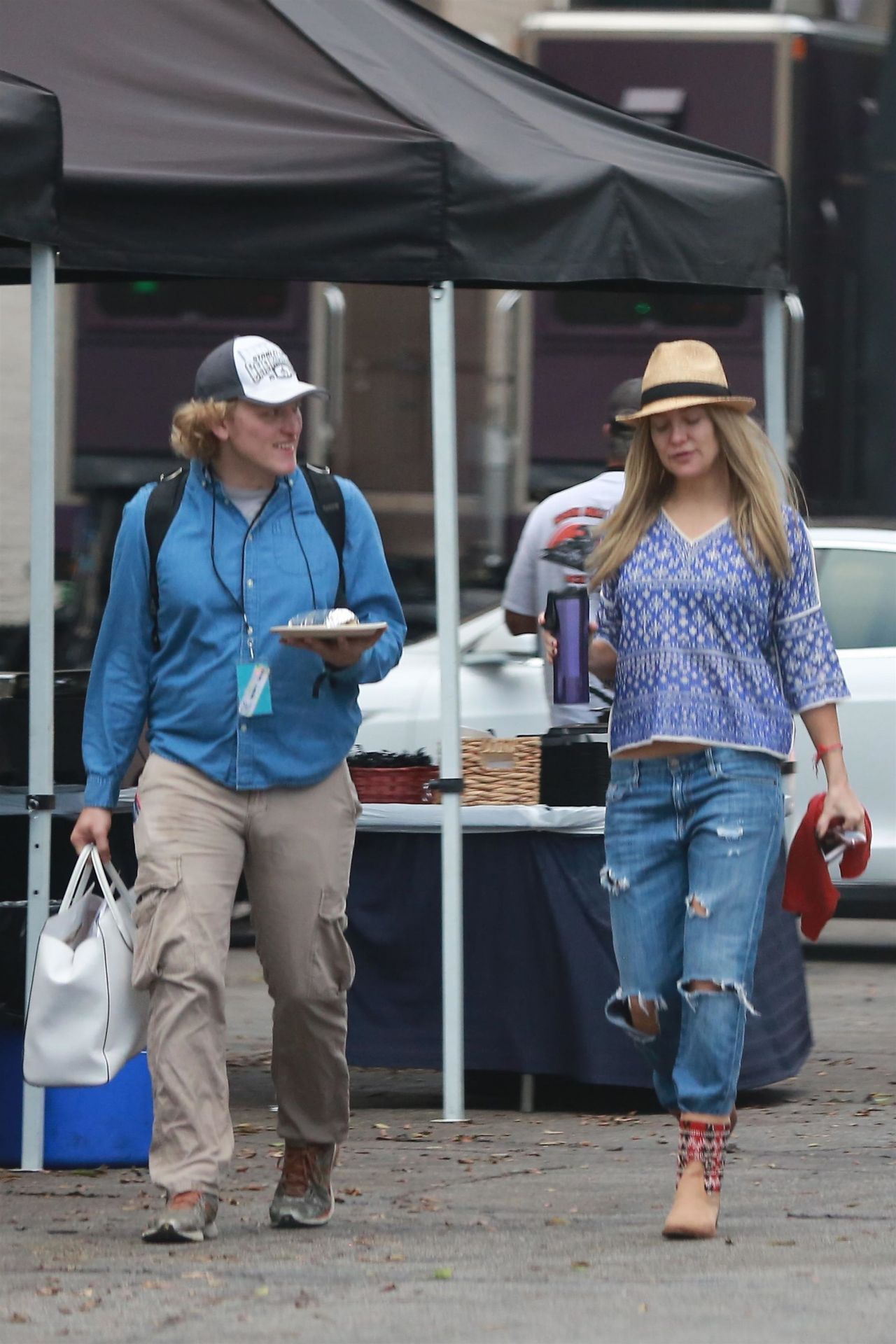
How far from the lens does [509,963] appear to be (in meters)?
7.36

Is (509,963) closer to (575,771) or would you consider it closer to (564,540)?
(575,771)

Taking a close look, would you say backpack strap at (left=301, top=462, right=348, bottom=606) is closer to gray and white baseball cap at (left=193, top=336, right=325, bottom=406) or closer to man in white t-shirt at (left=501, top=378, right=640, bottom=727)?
gray and white baseball cap at (left=193, top=336, right=325, bottom=406)

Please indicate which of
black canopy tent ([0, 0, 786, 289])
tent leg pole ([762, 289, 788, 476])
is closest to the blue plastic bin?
black canopy tent ([0, 0, 786, 289])

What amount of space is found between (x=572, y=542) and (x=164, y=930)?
2573 mm

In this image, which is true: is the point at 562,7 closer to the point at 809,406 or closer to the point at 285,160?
the point at 809,406

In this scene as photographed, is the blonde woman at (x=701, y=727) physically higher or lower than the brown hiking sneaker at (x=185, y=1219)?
higher

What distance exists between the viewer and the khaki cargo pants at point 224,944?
5.40 meters

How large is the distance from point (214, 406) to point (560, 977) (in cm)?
233

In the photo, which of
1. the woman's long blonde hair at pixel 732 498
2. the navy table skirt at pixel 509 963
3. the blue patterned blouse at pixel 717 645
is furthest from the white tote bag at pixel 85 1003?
the navy table skirt at pixel 509 963

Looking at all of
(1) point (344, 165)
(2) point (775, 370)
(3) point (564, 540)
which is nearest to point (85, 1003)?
(1) point (344, 165)

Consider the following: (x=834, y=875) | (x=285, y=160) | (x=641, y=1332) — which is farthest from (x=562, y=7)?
(x=641, y=1332)

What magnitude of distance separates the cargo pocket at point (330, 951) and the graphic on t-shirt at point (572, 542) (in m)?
1.98

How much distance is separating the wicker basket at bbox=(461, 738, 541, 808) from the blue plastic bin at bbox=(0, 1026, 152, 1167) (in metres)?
1.36

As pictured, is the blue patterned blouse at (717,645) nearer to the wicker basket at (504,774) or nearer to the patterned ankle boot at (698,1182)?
the patterned ankle boot at (698,1182)
